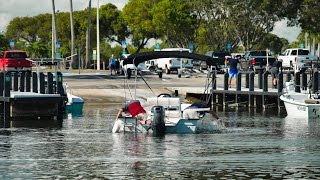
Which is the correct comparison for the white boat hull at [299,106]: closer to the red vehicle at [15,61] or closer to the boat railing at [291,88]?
the boat railing at [291,88]

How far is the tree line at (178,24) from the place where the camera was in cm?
11712

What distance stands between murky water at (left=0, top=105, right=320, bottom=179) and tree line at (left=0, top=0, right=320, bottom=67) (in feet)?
236

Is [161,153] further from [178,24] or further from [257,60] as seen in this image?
[178,24]

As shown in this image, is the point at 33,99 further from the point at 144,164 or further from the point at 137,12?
the point at 137,12

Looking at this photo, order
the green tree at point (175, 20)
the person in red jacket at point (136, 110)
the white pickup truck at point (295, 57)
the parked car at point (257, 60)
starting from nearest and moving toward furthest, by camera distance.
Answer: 1. the person in red jacket at point (136, 110)
2. the parked car at point (257, 60)
3. the white pickup truck at point (295, 57)
4. the green tree at point (175, 20)

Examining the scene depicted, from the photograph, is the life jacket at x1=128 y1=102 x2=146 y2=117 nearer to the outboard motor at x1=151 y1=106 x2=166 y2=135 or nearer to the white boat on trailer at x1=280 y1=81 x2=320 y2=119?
the outboard motor at x1=151 y1=106 x2=166 y2=135

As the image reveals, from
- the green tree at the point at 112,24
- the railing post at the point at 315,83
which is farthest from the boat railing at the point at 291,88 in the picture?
the green tree at the point at 112,24

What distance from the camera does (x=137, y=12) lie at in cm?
14975

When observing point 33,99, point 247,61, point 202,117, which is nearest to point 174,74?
point 247,61

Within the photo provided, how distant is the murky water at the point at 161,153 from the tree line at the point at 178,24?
7198cm

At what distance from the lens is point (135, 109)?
40.0 m

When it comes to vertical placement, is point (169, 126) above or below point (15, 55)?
below

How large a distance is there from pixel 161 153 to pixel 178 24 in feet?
336

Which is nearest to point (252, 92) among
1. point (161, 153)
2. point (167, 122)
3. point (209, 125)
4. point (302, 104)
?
point (302, 104)
